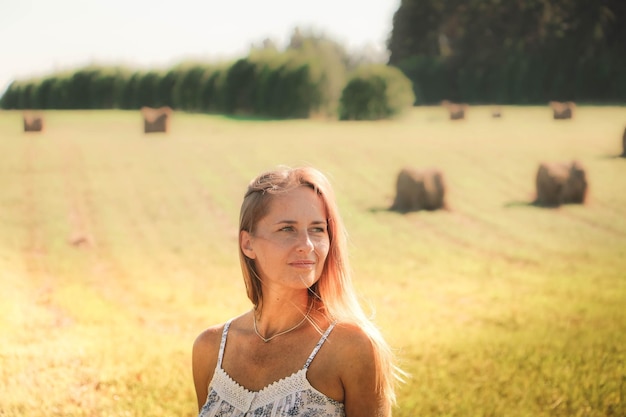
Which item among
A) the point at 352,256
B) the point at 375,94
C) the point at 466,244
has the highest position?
the point at 375,94

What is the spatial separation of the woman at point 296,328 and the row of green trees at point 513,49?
555 cm

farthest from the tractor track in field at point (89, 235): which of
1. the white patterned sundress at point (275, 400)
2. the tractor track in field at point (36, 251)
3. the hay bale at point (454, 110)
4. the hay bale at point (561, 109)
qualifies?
the hay bale at point (561, 109)

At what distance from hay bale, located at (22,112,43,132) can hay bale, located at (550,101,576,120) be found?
500 cm

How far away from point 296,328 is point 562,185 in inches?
232

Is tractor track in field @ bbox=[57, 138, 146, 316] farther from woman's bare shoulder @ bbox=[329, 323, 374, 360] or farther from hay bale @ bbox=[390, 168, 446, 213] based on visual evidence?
woman's bare shoulder @ bbox=[329, 323, 374, 360]

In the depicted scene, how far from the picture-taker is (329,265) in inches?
75.0

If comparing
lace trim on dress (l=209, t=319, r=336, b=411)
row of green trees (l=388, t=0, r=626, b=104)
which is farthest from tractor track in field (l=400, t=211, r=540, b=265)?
lace trim on dress (l=209, t=319, r=336, b=411)

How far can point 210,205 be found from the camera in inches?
281

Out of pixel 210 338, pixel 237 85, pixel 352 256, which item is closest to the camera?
pixel 210 338

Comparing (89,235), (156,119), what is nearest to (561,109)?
(156,119)

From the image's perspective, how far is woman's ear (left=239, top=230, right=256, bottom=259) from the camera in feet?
6.21

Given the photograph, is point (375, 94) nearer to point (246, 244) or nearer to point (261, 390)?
point (246, 244)

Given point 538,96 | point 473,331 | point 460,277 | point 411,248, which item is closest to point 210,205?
point 411,248

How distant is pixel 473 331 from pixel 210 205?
315 cm
